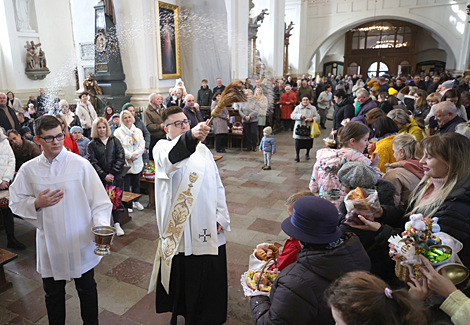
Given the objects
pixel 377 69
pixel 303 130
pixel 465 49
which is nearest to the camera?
pixel 303 130

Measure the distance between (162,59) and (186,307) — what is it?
331 inches

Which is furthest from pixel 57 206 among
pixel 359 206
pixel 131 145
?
pixel 131 145

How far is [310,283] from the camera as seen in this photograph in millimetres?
1395

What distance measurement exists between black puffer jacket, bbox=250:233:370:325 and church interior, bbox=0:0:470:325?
1.56 meters

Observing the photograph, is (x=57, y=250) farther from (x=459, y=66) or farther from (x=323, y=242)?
(x=459, y=66)

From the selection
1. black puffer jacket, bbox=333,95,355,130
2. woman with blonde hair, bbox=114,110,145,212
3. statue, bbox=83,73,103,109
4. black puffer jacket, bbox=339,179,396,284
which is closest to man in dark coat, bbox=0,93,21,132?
statue, bbox=83,73,103,109

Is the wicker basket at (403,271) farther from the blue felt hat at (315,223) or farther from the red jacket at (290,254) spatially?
the red jacket at (290,254)

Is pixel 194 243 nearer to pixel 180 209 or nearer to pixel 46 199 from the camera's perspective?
pixel 180 209

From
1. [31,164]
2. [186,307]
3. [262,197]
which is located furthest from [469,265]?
[262,197]

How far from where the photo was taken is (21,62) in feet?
42.7

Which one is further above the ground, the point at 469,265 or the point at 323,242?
the point at 323,242

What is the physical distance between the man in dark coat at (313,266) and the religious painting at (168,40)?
8.91 m

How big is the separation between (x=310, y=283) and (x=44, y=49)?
16666 millimetres

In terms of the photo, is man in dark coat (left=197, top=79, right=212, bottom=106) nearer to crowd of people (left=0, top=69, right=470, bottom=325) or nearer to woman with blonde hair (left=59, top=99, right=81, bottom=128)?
woman with blonde hair (left=59, top=99, right=81, bottom=128)
